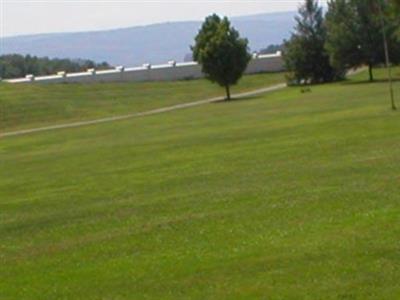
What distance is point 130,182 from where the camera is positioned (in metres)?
32.3

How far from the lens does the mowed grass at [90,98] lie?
93188mm

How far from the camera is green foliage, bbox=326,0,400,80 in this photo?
106 metres

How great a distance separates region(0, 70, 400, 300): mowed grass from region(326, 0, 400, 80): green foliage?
58.0m

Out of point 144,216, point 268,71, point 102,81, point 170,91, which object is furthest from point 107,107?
point 144,216

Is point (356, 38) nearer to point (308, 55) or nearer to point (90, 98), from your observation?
point (308, 55)

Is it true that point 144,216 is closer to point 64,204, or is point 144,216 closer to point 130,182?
point 64,204

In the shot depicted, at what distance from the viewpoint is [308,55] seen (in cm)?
11356

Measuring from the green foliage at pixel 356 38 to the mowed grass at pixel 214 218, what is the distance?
190ft

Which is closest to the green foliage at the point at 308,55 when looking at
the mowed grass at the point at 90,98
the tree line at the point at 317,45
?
the tree line at the point at 317,45

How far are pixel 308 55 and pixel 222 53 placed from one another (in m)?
15.2

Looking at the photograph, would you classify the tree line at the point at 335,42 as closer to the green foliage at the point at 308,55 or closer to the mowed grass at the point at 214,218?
the green foliage at the point at 308,55

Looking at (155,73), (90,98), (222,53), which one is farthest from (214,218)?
(155,73)

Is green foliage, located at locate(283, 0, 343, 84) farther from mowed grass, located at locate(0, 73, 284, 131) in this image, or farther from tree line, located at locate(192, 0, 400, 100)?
mowed grass, located at locate(0, 73, 284, 131)

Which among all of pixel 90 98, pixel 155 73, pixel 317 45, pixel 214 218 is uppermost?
pixel 317 45
